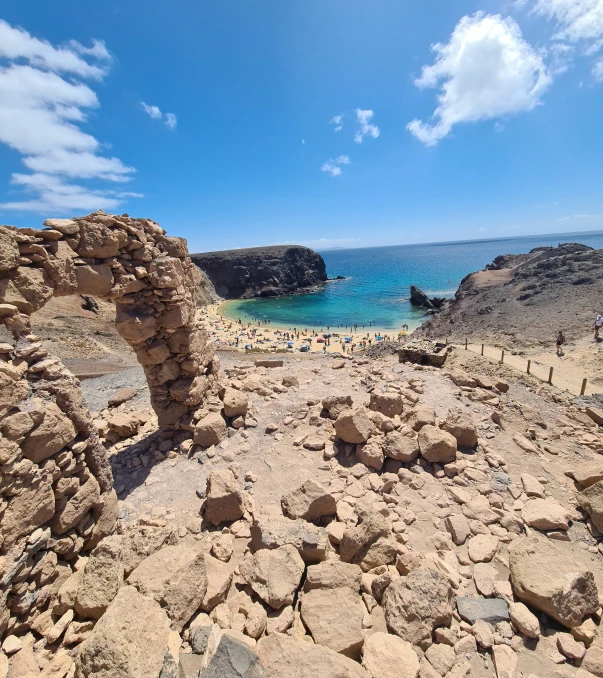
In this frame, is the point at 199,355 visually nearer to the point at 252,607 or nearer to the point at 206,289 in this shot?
the point at 252,607

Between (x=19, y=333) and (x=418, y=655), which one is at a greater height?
(x=19, y=333)

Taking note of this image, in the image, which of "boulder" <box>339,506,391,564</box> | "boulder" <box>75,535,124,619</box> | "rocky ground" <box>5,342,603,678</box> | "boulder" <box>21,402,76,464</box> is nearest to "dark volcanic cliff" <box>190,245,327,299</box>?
"rocky ground" <box>5,342,603,678</box>

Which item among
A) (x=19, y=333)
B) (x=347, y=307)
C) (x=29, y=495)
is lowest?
(x=347, y=307)

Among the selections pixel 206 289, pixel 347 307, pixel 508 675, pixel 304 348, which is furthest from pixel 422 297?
pixel 508 675

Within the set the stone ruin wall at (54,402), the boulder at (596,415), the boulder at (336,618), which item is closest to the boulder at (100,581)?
the stone ruin wall at (54,402)

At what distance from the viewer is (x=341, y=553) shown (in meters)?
4.79

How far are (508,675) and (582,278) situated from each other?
44.1 meters

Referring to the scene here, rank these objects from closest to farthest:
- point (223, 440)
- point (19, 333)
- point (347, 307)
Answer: point (19, 333), point (223, 440), point (347, 307)

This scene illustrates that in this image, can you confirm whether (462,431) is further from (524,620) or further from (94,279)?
(94,279)

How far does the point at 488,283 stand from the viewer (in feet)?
154

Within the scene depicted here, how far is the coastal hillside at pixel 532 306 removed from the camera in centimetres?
2744

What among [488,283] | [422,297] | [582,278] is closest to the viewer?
[582,278]

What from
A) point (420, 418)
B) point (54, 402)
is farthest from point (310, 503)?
point (54, 402)

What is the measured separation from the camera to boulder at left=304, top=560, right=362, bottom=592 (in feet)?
13.6
